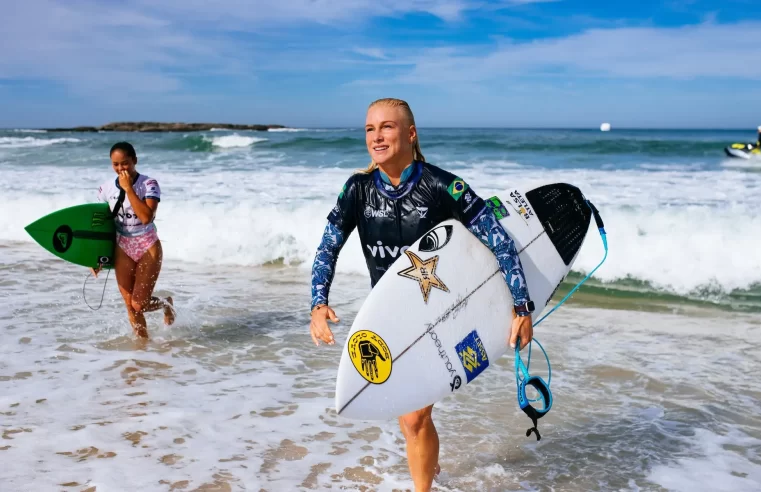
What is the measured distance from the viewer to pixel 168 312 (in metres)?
5.48

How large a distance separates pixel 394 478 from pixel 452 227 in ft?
4.30

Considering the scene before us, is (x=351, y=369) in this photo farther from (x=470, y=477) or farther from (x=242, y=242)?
(x=242, y=242)

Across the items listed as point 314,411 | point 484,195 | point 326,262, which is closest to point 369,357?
point 326,262

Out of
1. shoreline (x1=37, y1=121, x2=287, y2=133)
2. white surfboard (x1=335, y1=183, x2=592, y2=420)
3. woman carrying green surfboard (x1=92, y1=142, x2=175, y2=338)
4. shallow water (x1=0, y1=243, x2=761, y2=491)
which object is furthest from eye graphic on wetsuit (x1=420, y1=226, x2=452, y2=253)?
shoreline (x1=37, y1=121, x2=287, y2=133)

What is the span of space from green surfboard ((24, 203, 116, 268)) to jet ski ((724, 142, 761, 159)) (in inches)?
868

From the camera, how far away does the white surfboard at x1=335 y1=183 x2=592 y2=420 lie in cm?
256

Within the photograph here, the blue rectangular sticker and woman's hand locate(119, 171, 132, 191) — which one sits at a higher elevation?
woman's hand locate(119, 171, 132, 191)

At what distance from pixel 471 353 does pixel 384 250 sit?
22.6 inches

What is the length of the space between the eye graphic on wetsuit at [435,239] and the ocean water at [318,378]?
1.21 meters

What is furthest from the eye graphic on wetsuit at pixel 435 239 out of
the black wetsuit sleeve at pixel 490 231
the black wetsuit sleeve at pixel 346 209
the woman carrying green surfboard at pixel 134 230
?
the woman carrying green surfboard at pixel 134 230

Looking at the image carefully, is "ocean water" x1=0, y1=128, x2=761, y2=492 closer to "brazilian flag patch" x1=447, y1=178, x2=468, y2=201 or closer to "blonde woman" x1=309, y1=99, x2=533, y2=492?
"blonde woman" x1=309, y1=99, x2=533, y2=492

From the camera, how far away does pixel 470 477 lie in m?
3.13

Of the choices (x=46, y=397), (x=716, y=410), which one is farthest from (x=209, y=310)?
(x=716, y=410)

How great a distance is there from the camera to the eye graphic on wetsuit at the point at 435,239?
2627 millimetres
